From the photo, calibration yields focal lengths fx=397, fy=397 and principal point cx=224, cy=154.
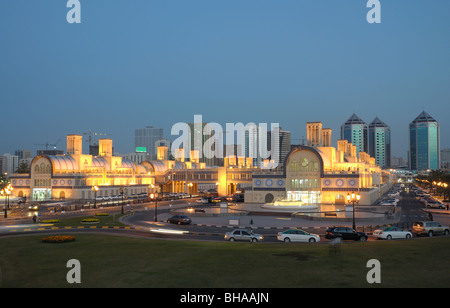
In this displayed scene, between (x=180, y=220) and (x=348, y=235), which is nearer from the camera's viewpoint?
(x=348, y=235)

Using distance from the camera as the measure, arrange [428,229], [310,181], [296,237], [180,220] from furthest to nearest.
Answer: [310,181], [180,220], [428,229], [296,237]

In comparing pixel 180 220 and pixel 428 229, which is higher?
pixel 428 229

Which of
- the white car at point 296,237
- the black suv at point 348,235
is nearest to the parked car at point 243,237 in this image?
the white car at point 296,237

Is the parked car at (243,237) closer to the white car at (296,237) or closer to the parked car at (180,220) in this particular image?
the white car at (296,237)

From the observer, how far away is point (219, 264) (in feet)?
70.7

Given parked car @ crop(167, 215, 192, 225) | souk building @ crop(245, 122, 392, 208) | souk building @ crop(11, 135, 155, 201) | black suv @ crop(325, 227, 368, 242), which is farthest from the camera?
souk building @ crop(11, 135, 155, 201)

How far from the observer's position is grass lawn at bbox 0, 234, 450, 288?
1811cm

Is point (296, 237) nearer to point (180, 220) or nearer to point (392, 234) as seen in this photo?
point (392, 234)

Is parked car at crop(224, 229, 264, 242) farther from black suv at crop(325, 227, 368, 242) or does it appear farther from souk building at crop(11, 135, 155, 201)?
souk building at crop(11, 135, 155, 201)

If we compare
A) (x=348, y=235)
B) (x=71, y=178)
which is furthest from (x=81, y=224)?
(x=71, y=178)

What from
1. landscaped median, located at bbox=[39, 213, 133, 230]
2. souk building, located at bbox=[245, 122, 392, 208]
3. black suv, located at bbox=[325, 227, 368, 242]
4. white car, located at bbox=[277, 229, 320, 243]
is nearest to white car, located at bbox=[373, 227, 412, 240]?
black suv, located at bbox=[325, 227, 368, 242]
